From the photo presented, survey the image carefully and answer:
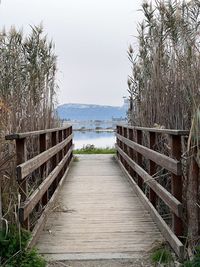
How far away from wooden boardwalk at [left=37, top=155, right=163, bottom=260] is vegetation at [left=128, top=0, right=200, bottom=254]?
573 mm

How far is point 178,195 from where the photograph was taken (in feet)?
12.0

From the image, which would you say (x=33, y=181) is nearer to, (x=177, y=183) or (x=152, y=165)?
(x=152, y=165)

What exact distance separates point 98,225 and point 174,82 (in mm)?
1704

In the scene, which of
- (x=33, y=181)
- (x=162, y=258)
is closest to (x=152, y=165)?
(x=33, y=181)

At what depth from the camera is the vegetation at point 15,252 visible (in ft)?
11.0

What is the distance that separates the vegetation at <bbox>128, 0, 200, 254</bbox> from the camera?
3.42 metres

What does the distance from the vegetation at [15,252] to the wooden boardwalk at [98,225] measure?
321 mm

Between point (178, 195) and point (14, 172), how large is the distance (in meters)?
1.30

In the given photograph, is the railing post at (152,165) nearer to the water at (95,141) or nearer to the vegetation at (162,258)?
the vegetation at (162,258)

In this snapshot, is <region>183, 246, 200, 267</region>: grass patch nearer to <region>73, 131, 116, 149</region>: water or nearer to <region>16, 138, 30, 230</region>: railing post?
<region>16, 138, 30, 230</region>: railing post

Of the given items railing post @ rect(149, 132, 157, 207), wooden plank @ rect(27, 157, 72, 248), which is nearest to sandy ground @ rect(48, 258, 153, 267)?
wooden plank @ rect(27, 157, 72, 248)

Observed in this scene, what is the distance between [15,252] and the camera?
3428 mm

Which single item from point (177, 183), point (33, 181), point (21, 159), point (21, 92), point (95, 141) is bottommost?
point (95, 141)

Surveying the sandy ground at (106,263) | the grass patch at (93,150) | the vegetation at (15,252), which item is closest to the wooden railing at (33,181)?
the vegetation at (15,252)
